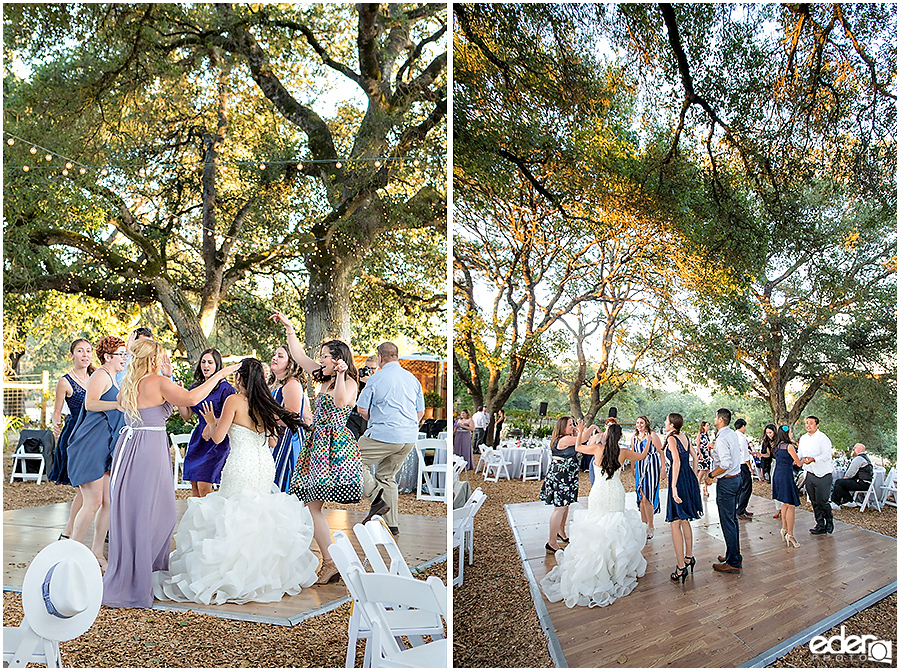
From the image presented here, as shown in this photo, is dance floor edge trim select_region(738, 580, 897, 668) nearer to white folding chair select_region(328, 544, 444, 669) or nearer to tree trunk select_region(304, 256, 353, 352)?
white folding chair select_region(328, 544, 444, 669)

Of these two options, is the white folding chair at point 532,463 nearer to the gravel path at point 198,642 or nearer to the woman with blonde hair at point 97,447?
the gravel path at point 198,642

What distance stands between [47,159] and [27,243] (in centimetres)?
74

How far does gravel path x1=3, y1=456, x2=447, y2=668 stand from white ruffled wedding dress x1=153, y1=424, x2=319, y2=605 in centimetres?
18

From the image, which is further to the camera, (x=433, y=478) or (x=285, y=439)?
(x=433, y=478)

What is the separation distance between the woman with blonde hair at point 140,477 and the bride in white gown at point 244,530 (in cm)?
15

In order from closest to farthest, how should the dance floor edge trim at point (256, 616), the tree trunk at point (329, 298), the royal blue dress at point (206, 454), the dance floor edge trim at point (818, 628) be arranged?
the dance floor edge trim at point (818, 628) < the dance floor edge trim at point (256, 616) < the royal blue dress at point (206, 454) < the tree trunk at point (329, 298)

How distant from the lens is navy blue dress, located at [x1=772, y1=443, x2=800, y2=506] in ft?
9.42

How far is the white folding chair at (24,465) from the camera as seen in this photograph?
21.2 feet

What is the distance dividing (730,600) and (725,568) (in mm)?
132

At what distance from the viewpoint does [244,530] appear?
3344 mm

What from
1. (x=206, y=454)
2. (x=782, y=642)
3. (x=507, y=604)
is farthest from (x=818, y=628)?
(x=206, y=454)

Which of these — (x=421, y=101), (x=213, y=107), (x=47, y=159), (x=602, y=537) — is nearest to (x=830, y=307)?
(x=602, y=537)

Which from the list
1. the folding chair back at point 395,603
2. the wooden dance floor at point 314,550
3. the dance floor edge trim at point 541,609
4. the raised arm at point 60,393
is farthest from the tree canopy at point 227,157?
the folding chair back at point 395,603

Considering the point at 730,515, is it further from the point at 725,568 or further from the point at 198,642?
the point at 198,642
